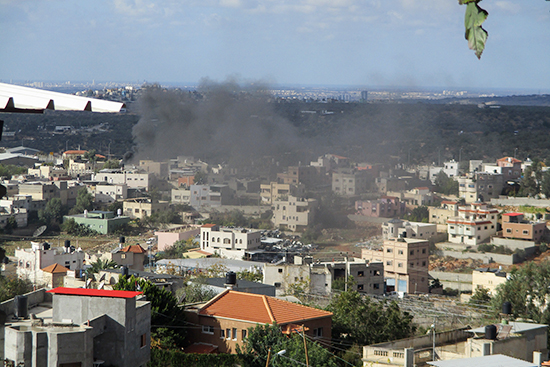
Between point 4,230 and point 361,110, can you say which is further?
point 361,110

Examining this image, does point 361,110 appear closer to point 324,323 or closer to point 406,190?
point 406,190

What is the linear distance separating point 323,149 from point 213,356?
3062 cm

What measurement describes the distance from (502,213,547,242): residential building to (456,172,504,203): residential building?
4.87 metres

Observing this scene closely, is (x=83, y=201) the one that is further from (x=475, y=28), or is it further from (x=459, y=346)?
(x=475, y=28)

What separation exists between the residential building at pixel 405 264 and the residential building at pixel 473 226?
321cm

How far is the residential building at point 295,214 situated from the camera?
23109 millimetres

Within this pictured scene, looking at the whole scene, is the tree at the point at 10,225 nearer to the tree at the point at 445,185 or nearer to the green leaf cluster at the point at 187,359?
the tree at the point at 445,185

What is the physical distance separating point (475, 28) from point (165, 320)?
618 centimetres

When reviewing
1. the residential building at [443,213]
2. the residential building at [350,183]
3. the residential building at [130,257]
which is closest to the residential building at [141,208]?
the residential building at [350,183]

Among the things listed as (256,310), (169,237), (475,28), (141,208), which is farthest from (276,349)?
(141,208)

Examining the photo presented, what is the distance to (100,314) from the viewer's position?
231 inches

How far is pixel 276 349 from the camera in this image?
623cm

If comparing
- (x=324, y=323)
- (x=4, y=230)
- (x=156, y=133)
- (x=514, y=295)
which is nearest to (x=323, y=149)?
(x=156, y=133)

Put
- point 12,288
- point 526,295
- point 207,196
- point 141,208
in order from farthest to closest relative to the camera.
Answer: point 207,196, point 141,208, point 526,295, point 12,288
